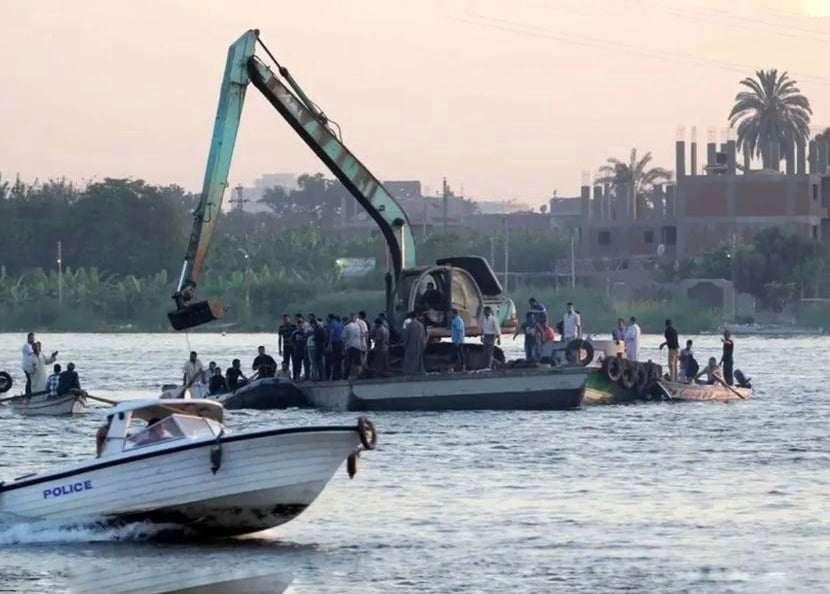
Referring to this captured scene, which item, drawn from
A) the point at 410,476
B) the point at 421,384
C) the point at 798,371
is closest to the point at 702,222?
the point at 798,371

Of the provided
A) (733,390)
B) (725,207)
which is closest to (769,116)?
(725,207)

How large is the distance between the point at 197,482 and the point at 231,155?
82.9 feet

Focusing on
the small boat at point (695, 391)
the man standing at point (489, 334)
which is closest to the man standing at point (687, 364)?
the small boat at point (695, 391)

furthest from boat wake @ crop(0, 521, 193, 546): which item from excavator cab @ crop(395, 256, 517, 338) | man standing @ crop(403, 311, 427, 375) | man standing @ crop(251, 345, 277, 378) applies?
man standing @ crop(251, 345, 277, 378)

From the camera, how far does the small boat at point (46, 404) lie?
54531mm

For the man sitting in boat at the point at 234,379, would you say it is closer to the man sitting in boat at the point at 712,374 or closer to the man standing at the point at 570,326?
the man standing at the point at 570,326

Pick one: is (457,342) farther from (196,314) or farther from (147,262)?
(147,262)

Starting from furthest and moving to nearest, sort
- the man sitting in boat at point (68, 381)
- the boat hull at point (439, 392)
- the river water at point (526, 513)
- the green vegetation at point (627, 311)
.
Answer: the green vegetation at point (627, 311), the man sitting in boat at point (68, 381), the boat hull at point (439, 392), the river water at point (526, 513)

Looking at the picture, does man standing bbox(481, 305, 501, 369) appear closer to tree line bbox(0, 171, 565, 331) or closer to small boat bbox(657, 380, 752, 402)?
small boat bbox(657, 380, 752, 402)

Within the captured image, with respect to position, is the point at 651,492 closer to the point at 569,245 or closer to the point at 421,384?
the point at 421,384

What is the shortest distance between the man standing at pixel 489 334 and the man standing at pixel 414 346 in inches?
69.1

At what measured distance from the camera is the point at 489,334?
54.9m

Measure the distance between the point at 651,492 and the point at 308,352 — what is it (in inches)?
735

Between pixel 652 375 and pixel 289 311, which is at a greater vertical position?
pixel 289 311
